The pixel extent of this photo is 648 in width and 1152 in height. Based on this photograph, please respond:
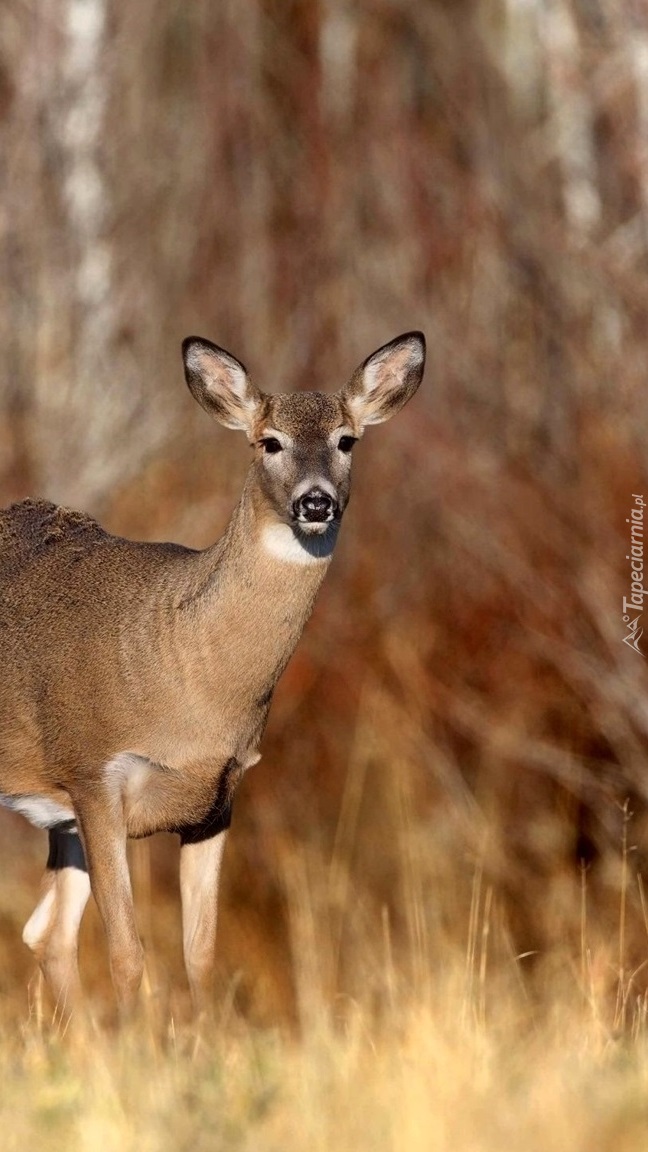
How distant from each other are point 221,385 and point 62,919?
170 centimetres

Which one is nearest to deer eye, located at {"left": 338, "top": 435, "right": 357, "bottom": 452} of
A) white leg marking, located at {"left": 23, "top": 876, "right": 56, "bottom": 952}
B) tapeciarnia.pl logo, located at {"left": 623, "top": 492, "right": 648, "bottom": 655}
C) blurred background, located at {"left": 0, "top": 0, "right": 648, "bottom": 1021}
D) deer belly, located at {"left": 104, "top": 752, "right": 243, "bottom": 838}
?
deer belly, located at {"left": 104, "top": 752, "right": 243, "bottom": 838}

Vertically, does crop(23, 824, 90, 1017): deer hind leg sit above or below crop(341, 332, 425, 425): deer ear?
below

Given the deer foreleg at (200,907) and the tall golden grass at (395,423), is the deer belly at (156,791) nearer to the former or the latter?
the deer foreleg at (200,907)

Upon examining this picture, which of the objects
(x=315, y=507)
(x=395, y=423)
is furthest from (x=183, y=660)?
(x=395, y=423)

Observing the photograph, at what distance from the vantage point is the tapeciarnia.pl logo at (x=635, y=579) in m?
8.77

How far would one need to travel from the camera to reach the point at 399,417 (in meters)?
10.5

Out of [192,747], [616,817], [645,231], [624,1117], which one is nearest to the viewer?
[624,1117]

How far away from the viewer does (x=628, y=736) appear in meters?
8.89

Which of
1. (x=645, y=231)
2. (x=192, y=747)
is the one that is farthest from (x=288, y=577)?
(x=645, y=231)

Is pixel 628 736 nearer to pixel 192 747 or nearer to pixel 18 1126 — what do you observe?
pixel 192 747

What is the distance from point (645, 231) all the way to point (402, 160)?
11.4 ft

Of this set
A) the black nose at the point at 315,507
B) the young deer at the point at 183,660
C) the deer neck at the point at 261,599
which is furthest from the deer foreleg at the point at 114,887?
the black nose at the point at 315,507

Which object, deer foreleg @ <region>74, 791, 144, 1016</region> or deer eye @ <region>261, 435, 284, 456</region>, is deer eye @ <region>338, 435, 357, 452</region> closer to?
deer eye @ <region>261, 435, 284, 456</region>

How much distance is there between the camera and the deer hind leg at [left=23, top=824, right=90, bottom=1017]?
Result: 6242 mm
